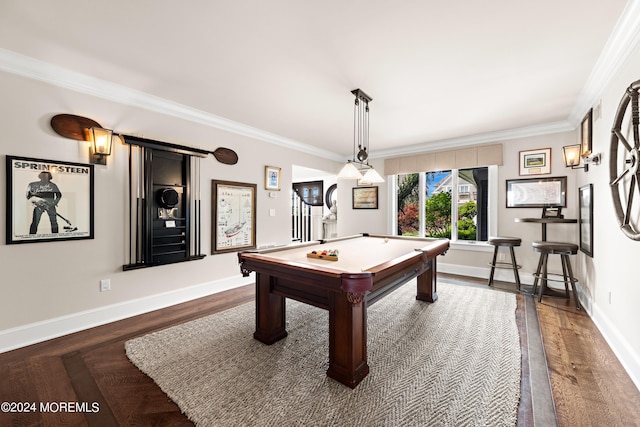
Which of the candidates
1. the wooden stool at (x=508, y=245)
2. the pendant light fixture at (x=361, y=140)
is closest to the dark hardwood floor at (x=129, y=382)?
the wooden stool at (x=508, y=245)

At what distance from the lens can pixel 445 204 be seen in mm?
5125

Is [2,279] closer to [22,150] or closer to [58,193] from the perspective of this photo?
[58,193]

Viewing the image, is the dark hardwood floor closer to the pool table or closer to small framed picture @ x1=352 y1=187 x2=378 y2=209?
the pool table

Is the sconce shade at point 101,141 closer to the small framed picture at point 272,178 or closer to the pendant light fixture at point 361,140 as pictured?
the small framed picture at point 272,178

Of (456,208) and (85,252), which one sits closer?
(85,252)

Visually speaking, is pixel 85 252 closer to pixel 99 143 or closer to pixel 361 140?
pixel 99 143

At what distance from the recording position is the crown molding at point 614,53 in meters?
1.78

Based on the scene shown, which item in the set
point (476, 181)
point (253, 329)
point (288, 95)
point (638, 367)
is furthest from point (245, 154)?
point (638, 367)

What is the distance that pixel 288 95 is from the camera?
3029mm

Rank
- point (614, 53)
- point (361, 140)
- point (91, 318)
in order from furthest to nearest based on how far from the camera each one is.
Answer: point (361, 140) → point (91, 318) → point (614, 53)

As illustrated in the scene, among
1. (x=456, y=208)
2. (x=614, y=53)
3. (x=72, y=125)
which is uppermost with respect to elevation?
(x=614, y=53)

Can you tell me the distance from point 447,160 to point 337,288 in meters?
4.15

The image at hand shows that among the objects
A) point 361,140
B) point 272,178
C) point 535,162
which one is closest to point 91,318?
point 272,178

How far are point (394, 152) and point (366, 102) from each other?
8.75 ft
